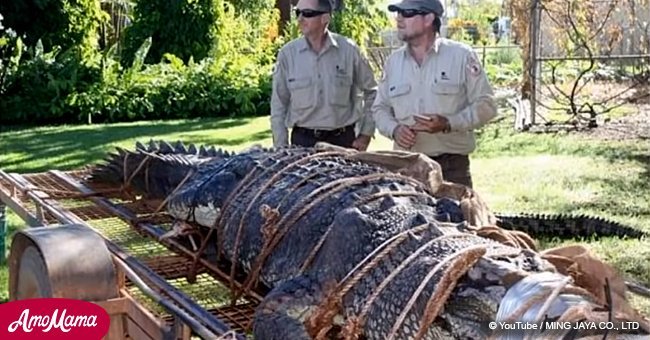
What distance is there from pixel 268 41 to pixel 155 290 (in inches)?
642

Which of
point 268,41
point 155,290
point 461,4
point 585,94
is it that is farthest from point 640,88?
point 461,4

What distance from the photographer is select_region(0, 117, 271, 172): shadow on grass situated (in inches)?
368

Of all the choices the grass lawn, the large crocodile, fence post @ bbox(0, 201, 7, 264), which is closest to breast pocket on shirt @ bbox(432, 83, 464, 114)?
the large crocodile

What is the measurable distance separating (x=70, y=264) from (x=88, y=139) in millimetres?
8588

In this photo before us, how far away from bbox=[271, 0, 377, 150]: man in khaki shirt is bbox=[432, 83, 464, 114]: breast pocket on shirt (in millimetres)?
639

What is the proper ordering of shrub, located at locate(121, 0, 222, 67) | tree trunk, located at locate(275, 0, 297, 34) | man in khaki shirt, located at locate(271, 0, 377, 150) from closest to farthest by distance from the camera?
1. man in khaki shirt, located at locate(271, 0, 377, 150)
2. shrub, located at locate(121, 0, 222, 67)
3. tree trunk, located at locate(275, 0, 297, 34)

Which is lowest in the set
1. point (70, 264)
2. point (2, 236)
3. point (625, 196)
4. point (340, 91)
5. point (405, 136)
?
point (625, 196)

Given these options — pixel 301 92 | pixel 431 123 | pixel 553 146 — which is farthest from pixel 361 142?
pixel 553 146

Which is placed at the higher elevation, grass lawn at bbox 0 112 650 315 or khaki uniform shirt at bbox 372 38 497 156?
khaki uniform shirt at bbox 372 38 497 156

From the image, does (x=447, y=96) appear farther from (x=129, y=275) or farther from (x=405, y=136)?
(x=129, y=275)

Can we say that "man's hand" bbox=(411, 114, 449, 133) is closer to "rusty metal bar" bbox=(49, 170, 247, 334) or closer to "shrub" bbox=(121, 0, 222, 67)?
"rusty metal bar" bbox=(49, 170, 247, 334)

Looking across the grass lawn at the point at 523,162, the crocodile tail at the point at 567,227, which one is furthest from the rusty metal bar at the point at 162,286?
the crocodile tail at the point at 567,227

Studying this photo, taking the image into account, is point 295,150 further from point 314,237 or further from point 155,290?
point 155,290

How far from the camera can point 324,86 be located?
4.95m
